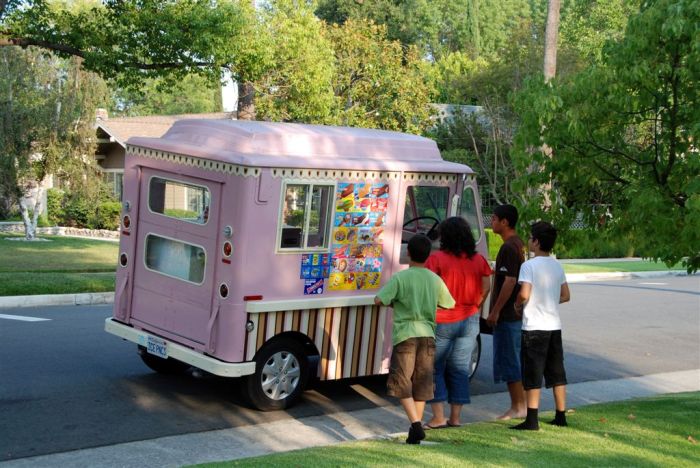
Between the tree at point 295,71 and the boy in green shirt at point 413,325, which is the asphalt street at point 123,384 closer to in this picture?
the boy in green shirt at point 413,325

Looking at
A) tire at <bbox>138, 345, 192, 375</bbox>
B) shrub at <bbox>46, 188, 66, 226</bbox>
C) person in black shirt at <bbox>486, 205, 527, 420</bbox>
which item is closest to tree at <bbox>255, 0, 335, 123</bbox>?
tire at <bbox>138, 345, 192, 375</bbox>

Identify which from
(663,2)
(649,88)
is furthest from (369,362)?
(663,2)

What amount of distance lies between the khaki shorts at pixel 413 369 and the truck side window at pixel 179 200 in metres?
2.34

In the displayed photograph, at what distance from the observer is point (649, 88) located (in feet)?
27.0

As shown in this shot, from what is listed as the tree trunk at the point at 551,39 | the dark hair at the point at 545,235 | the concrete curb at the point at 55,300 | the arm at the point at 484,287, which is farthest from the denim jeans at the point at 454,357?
the tree trunk at the point at 551,39

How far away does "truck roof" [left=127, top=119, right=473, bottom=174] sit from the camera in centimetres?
868

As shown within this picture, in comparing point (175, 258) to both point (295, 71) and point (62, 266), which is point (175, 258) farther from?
point (295, 71)

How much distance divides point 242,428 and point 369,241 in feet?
7.15

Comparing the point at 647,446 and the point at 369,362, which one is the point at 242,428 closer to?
the point at 369,362

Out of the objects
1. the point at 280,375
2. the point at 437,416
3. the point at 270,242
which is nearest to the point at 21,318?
the point at 280,375

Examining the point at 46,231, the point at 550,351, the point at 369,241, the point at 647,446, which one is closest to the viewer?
the point at 647,446

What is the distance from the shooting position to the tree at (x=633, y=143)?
799 centimetres

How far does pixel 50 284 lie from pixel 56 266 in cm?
568

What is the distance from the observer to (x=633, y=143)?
30.9 ft
